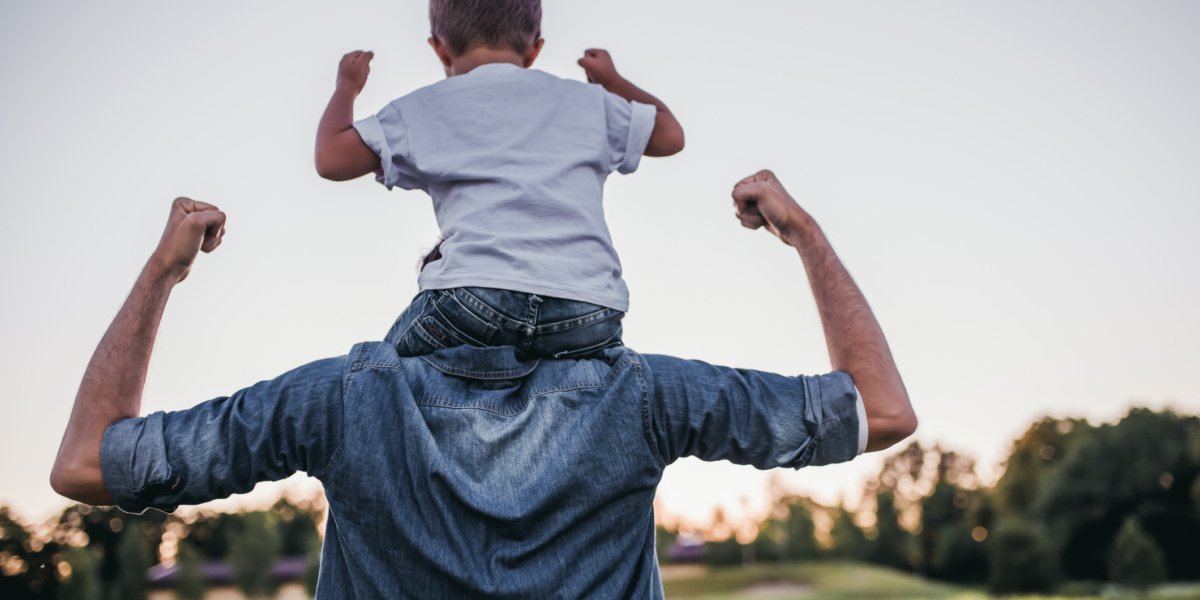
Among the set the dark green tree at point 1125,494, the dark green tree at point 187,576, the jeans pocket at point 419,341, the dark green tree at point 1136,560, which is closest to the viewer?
the jeans pocket at point 419,341

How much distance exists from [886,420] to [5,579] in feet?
123

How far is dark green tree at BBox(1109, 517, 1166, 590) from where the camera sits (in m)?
41.8

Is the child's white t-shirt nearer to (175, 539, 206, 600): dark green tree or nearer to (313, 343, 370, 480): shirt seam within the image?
(313, 343, 370, 480): shirt seam

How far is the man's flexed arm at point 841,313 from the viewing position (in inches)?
69.3

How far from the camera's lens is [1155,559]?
41.8m

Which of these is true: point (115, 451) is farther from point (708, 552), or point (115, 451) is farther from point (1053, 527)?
point (708, 552)

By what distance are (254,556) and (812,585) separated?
4288 centimetres

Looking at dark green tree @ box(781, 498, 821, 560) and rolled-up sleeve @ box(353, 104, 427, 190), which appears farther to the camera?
dark green tree @ box(781, 498, 821, 560)

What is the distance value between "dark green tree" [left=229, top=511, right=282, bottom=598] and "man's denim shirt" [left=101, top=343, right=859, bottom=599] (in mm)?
59916

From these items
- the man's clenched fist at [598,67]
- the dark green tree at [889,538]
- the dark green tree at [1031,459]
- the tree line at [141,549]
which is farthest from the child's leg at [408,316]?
the dark green tree at [889,538]

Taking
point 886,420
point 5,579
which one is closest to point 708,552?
point 5,579

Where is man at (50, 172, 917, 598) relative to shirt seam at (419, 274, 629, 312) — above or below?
below

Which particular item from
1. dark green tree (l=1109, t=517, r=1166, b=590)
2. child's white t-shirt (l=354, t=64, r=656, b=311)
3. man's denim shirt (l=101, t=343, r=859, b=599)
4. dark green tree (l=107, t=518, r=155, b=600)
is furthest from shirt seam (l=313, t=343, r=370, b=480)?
dark green tree (l=1109, t=517, r=1166, b=590)

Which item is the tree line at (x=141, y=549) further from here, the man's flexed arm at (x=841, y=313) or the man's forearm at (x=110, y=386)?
the man's flexed arm at (x=841, y=313)
